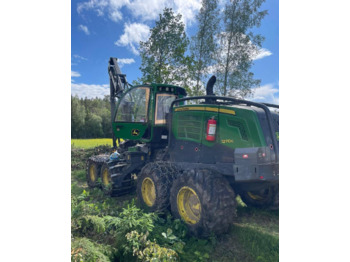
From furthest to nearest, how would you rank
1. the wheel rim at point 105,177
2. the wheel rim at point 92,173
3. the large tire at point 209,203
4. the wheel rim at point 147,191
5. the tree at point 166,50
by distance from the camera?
the wheel rim at point 92,173 < the wheel rim at point 105,177 < the wheel rim at point 147,191 < the tree at point 166,50 < the large tire at point 209,203

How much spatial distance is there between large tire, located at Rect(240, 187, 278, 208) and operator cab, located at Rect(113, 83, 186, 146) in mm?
1475

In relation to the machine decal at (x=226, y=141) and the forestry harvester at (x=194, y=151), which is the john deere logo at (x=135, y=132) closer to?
the forestry harvester at (x=194, y=151)

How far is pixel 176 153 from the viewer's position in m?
3.57

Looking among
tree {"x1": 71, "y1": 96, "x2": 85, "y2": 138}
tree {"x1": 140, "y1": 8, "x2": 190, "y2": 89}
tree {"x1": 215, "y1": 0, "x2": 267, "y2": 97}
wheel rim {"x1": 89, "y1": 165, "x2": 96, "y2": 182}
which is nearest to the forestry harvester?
tree {"x1": 215, "y1": 0, "x2": 267, "y2": 97}

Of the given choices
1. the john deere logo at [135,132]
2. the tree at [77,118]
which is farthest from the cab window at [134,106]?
the tree at [77,118]

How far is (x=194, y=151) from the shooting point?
3.27 meters

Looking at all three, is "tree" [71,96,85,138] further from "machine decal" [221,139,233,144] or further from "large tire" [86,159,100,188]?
"large tire" [86,159,100,188]

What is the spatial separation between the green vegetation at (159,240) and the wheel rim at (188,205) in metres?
0.12

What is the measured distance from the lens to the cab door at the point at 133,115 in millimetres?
3826

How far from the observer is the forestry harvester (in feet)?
8.59

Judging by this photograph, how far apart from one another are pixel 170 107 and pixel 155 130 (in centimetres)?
43

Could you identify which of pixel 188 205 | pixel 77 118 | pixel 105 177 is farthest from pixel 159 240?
pixel 105 177
